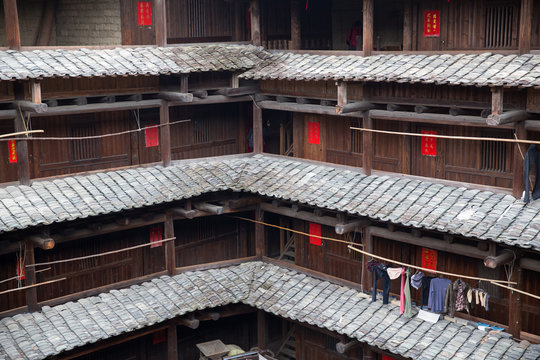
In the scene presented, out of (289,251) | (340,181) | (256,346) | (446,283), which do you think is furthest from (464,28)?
(256,346)

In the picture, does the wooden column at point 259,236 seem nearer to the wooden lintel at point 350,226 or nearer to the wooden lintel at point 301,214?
the wooden lintel at point 301,214

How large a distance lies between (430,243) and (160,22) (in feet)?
31.8

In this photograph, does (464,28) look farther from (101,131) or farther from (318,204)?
(101,131)

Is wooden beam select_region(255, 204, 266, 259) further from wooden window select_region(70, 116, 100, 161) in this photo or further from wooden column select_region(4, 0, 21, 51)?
wooden column select_region(4, 0, 21, 51)

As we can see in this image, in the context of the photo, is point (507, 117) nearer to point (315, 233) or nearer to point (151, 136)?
point (315, 233)

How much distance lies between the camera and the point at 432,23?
699 inches

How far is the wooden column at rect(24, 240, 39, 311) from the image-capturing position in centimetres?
1736

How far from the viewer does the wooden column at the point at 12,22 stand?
16.8 m

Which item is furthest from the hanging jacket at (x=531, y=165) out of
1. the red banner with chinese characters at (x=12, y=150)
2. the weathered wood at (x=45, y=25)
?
the weathered wood at (x=45, y=25)

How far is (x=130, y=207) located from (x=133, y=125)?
3240 millimetres

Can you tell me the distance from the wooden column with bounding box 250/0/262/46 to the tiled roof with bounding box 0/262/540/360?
22.8 feet

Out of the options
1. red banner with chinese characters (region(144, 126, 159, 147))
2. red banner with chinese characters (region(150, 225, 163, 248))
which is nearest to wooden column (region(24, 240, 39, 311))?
red banner with chinese characters (region(150, 225, 163, 248))

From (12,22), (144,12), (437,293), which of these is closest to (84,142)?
(12,22)

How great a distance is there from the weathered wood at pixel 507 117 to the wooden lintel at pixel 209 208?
27.1ft
